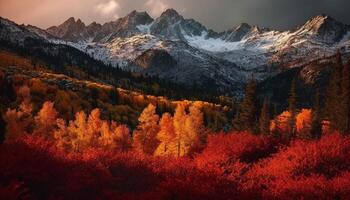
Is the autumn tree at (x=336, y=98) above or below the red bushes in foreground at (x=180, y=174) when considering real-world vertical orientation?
above

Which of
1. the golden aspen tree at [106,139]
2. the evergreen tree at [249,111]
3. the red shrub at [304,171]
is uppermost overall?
the evergreen tree at [249,111]

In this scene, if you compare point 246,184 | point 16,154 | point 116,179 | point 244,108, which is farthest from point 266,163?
point 244,108

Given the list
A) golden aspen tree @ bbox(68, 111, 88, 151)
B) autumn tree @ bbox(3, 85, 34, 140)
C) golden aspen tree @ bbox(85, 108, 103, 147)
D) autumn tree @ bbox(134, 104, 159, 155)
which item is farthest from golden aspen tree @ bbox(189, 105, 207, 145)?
autumn tree @ bbox(3, 85, 34, 140)

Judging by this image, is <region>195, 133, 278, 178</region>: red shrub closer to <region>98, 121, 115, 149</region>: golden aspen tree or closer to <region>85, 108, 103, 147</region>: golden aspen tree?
<region>98, 121, 115, 149</region>: golden aspen tree

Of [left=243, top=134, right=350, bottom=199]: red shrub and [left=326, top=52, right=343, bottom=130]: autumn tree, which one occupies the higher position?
[left=326, top=52, right=343, bottom=130]: autumn tree

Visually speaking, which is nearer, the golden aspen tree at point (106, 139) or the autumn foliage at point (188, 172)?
the autumn foliage at point (188, 172)

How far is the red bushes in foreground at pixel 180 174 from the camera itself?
4538 cm

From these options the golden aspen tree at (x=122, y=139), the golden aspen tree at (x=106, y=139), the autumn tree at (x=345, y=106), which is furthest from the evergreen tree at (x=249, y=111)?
the golden aspen tree at (x=106, y=139)

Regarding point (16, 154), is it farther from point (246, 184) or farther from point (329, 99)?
point (329, 99)

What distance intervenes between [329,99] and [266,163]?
57831mm

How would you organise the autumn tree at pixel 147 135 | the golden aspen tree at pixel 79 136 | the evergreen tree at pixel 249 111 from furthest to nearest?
the evergreen tree at pixel 249 111 → the autumn tree at pixel 147 135 → the golden aspen tree at pixel 79 136

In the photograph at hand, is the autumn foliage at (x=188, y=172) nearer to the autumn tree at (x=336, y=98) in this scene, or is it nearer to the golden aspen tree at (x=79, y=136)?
the autumn tree at (x=336, y=98)

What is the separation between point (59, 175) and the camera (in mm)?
47938

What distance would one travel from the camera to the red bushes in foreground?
4538cm
